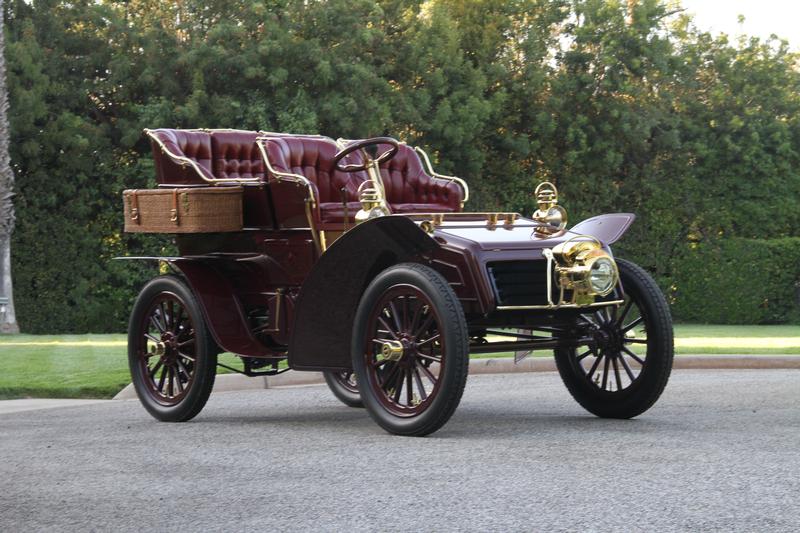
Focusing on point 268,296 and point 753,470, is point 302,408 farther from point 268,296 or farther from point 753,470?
point 753,470

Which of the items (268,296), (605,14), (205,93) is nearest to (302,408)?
(268,296)

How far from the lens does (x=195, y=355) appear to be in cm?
902

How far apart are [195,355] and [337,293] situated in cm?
134

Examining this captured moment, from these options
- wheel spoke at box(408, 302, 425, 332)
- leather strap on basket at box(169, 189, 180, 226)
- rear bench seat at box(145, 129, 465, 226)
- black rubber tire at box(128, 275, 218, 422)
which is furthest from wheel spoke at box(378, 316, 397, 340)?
leather strap on basket at box(169, 189, 180, 226)

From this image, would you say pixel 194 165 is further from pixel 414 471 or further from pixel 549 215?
pixel 414 471

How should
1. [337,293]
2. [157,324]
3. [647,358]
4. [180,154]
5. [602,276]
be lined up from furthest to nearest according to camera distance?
1. [157,324]
2. [180,154]
3. [647,358]
4. [337,293]
5. [602,276]

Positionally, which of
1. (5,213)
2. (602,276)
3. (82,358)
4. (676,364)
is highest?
(5,213)

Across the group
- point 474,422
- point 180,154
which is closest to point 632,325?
point 474,422

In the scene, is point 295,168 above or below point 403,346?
above

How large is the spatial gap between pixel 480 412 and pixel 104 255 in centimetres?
1342

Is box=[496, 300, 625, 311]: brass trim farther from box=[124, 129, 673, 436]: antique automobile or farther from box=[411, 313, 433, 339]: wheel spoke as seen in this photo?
box=[411, 313, 433, 339]: wheel spoke

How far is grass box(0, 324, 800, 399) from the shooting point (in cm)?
1154

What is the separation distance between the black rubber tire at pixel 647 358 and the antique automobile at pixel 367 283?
0.01 m

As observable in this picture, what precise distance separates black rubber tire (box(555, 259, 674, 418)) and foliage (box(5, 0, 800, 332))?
1333cm
